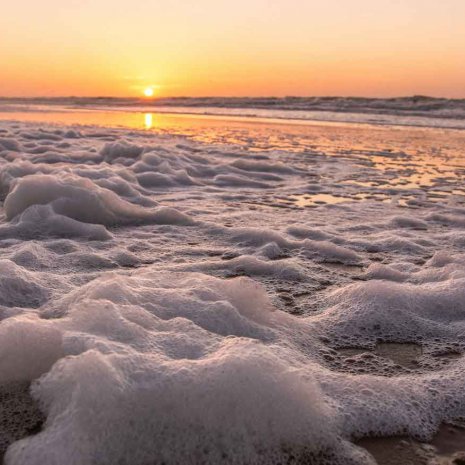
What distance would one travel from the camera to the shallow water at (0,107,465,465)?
1643 millimetres

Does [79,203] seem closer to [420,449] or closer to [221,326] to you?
[221,326]

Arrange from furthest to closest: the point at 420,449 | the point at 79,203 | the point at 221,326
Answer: the point at 79,203 → the point at 221,326 → the point at 420,449

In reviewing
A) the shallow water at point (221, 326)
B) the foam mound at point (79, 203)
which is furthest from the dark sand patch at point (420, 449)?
the foam mound at point (79, 203)

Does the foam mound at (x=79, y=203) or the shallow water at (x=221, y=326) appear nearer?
the shallow water at (x=221, y=326)

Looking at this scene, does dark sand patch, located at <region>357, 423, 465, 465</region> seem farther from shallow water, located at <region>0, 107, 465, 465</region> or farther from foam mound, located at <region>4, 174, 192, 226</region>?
foam mound, located at <region>4, 174, 192, 226</region>

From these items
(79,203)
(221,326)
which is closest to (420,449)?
(221,326)

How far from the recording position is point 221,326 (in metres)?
2.37

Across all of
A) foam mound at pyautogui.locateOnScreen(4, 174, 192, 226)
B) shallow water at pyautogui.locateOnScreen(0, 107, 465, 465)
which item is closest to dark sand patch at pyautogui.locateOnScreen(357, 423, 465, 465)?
shallow water at pyautogui.locateOnScreen(0, 107, 465, 465)

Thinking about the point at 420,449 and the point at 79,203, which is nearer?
the point at 420,449

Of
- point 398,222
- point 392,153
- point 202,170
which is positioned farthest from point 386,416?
point 392,153

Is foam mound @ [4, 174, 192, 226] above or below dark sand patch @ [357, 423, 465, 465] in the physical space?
above

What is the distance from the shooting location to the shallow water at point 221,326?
5.39 feet

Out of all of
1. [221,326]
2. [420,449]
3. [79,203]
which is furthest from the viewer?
[79,203]

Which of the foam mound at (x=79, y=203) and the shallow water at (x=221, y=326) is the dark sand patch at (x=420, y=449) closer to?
the shallow water at (x=221, y=326)
